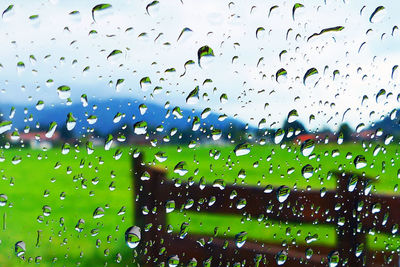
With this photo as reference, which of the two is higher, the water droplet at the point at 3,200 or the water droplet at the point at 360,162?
the water droplet at the point at 360,162

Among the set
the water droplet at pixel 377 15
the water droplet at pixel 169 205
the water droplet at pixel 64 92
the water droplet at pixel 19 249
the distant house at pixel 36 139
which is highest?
the water droplet at pixel 377 15

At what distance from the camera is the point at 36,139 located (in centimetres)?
43

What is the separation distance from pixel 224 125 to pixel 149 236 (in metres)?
0.17

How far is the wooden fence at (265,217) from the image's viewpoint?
1.65 ft

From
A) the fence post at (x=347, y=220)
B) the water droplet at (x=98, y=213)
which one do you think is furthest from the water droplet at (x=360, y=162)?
the water droplet at (x=98, y=213)

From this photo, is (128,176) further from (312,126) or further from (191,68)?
(312,126)

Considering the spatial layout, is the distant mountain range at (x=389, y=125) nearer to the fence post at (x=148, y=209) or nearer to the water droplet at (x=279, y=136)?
the water droplet at (x=279, y=136)

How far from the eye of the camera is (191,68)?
49 centimetres

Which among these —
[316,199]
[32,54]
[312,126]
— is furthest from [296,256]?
[32,54]

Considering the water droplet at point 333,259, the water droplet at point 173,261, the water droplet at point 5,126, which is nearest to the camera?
the water droplet at point 5,126

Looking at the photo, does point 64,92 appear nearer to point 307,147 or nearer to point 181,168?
point 181,168

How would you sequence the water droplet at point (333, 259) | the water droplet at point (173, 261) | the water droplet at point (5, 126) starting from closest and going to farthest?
1. the water droplet at point (5, 126)
2. the water droplet at point (173, 261)
3. the water droplet at point (333, 259)

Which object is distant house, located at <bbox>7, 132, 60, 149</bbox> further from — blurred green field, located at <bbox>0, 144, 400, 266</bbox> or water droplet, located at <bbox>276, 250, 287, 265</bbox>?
water droplet, located at <bbox>276, 250, 287, 265</bbox>

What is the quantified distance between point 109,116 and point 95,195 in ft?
0.30
